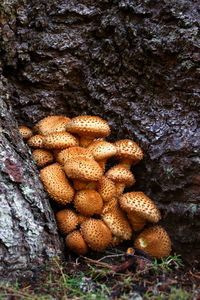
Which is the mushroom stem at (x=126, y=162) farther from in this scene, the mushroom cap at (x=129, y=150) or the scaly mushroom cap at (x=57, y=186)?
the scaly mushroom cap at (x=57, y=186)

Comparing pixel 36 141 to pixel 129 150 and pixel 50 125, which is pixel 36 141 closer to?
pixel 50 125

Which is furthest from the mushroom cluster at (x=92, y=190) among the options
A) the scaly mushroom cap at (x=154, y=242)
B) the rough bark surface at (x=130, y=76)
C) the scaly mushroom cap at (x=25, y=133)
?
the rough bark surface at (x=130, y=76)

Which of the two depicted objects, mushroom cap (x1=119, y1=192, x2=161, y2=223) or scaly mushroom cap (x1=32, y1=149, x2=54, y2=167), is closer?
mushroom cap (x1=119, y1=192, x2=161, y2=223)

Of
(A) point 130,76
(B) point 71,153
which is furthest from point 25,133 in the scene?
(A) point 130,76

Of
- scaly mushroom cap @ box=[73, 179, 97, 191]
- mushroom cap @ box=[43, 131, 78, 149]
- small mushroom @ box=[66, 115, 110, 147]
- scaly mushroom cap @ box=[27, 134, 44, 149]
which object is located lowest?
scaly mushroom cap @ box=[73, 179, 97, 191]

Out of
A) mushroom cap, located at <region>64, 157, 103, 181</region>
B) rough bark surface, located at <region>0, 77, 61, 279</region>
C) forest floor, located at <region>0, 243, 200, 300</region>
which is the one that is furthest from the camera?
mushroom cap, located at <region>64, 157, 103, 181</region>

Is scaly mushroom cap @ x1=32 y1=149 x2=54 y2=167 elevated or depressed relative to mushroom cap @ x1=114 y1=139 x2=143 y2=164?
depressed

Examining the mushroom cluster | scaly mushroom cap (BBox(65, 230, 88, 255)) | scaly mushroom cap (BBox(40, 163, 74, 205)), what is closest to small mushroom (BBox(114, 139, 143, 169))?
the mushroom cluster

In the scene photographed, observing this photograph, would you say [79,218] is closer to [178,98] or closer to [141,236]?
[141,236]

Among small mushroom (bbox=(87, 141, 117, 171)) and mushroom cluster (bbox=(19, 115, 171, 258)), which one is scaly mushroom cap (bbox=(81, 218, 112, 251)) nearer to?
mushroom cluster (bbox=(19, 115, 171, 258))
